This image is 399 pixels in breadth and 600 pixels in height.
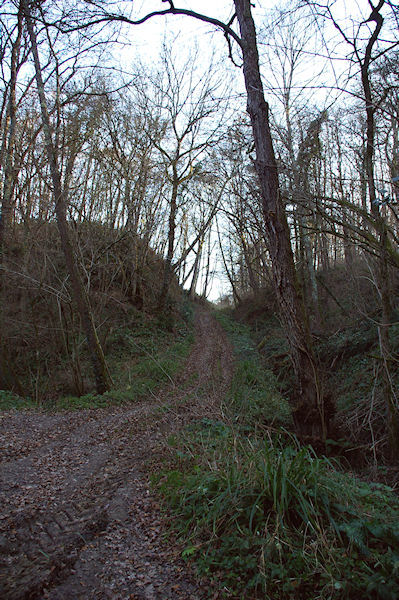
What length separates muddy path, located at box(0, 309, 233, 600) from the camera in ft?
8.33

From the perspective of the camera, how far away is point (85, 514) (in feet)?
11.4

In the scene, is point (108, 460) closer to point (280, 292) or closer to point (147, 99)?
point (280, 292)

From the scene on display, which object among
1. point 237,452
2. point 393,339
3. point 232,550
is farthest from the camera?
point 393,339

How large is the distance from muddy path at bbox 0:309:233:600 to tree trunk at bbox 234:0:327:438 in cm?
176

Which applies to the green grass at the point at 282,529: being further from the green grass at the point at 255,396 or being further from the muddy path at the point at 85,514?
the green grass at the point at 255,396

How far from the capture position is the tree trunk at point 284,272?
5.36 meters

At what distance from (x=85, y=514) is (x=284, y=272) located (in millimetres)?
3956

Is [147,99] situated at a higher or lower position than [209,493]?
higher

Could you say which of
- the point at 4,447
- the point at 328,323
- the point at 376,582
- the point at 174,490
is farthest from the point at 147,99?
the point at 376,582

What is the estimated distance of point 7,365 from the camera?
1070cm

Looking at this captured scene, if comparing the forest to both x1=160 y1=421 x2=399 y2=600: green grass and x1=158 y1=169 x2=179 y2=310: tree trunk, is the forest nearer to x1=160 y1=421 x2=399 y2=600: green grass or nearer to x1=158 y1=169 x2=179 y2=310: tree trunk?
x1=160 y1=421 x2=399 y2=600: green grass

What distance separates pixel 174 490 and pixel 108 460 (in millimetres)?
1677

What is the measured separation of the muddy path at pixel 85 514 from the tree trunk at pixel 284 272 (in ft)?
5.76

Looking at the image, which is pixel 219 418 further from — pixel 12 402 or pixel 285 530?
pixel 12 402
